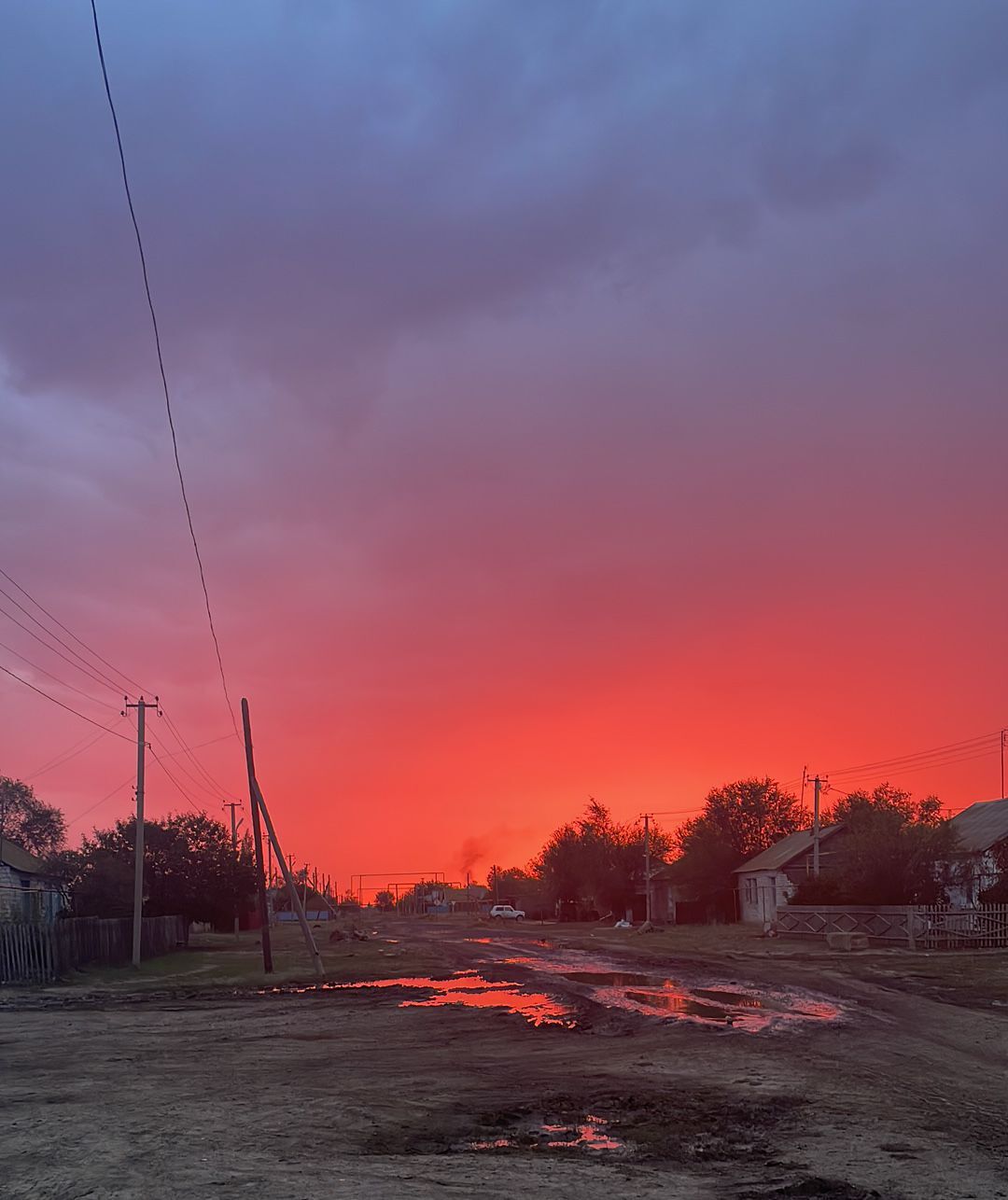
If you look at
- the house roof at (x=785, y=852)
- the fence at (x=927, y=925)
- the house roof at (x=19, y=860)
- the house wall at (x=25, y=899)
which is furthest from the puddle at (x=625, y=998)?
the house roof at (x=785, y=852)

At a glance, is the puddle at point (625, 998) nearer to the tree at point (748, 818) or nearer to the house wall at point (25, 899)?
the house wall at point (25, 899)

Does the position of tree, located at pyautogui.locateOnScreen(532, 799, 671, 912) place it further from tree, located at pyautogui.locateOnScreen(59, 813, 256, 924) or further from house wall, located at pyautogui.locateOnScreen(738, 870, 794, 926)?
tree, located at pyautogui.locateOnScreen(59, 813, 256, 924)

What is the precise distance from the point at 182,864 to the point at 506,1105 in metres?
50.3

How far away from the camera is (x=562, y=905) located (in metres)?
107

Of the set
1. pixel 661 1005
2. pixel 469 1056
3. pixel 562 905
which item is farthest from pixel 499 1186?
pixel 562 905

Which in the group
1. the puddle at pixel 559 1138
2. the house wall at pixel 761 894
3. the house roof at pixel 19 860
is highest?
the puddle at pixel 559 1138

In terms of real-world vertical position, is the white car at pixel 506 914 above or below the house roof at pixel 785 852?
below

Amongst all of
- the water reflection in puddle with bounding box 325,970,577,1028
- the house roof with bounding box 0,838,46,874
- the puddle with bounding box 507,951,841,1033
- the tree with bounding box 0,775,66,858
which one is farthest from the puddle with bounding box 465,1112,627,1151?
the tree with bounding box 0,775,66,858

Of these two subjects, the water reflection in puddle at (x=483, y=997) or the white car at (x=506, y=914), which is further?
the white car at (x=506, y=914)

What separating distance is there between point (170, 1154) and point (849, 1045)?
9303 millimetres

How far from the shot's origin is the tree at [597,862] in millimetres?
96062

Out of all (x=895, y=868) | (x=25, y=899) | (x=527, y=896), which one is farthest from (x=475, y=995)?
(x=527, y=896)

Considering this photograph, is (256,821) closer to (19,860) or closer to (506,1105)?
(506,1105)

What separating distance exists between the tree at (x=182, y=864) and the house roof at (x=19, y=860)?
1589mm
